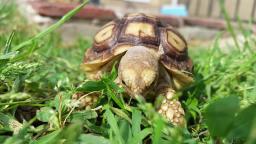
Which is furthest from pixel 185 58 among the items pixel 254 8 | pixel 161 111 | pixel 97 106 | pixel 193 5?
pixel 193 5

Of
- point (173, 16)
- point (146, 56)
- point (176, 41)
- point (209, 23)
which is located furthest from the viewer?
point (209, 23)

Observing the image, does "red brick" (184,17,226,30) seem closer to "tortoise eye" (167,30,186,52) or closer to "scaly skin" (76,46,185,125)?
"tortoise eye" (167,30,186,52)

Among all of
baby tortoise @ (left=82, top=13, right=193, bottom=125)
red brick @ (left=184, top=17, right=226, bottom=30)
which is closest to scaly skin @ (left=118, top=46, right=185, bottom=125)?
baby tortoise @ (left=82, top=13, right=193, bottom=125)

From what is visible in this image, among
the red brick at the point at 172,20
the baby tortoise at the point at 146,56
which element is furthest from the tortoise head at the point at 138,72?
the red brick at the point at 172,20

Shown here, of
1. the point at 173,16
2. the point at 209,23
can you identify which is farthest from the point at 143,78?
the point at 209,23

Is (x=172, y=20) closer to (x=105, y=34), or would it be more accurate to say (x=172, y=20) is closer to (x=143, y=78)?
(x=105, y=34)

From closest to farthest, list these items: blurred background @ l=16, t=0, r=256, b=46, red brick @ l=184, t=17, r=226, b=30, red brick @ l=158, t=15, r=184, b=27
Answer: blurred background @ l=16, t=0, r=256, b=46
red brick @ l=158, t=15, r=184, b=27
red brick @ l=184, t=17, r=226, b=30

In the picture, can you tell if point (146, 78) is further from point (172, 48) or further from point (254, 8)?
point (254, 8)
